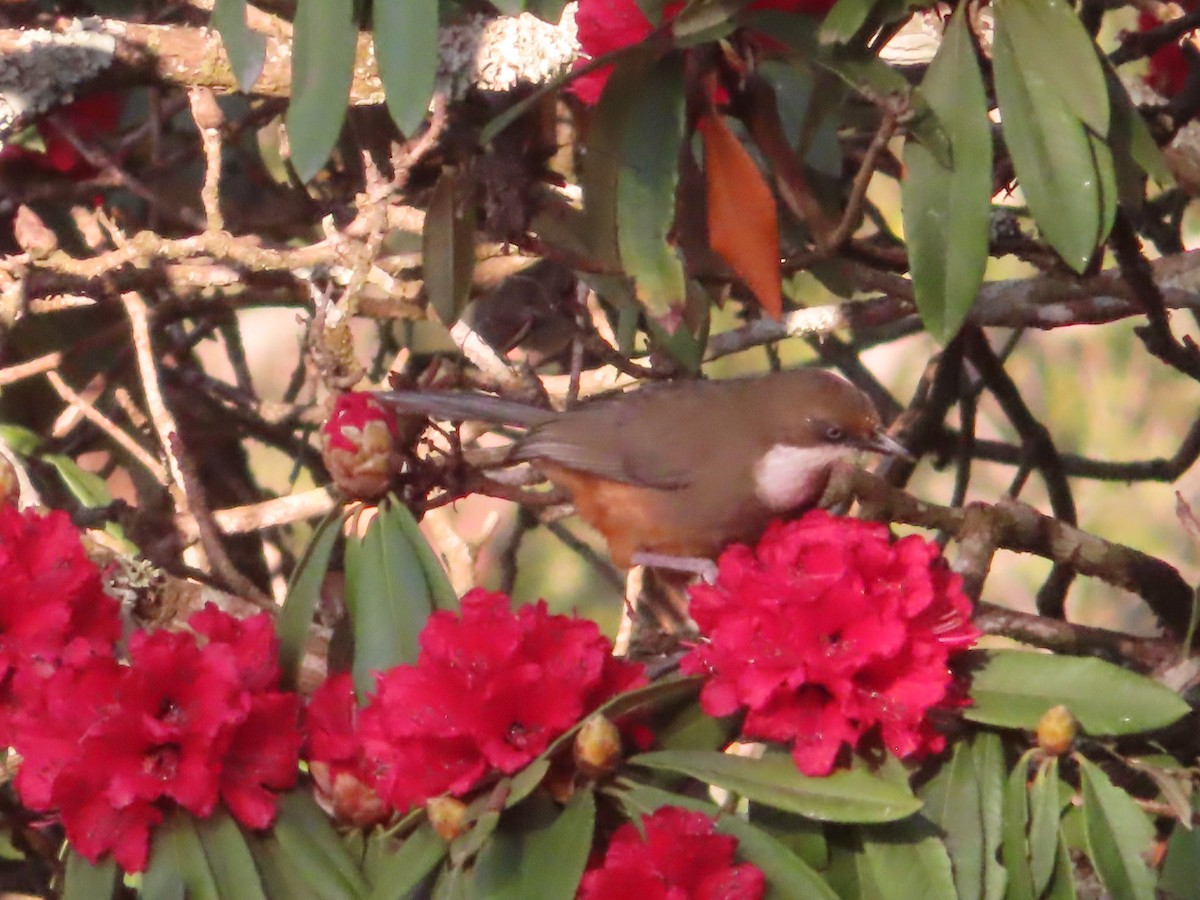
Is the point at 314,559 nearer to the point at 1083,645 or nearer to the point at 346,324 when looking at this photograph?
the point at 346,324

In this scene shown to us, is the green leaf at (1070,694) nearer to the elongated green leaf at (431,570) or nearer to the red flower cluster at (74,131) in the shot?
the elongated green leaf at (431,570)

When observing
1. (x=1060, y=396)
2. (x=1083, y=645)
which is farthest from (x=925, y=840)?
(x=1060, y=396)

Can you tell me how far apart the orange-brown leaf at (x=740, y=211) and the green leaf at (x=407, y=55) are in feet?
1.08

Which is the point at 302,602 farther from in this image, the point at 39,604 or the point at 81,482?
the point at 81,482

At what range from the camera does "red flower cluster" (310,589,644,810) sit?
3.61ft

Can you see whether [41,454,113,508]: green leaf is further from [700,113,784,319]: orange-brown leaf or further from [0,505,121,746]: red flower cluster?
[700,113,784,319]: orange-brown leaf

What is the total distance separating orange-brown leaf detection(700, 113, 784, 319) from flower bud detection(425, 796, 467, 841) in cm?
75

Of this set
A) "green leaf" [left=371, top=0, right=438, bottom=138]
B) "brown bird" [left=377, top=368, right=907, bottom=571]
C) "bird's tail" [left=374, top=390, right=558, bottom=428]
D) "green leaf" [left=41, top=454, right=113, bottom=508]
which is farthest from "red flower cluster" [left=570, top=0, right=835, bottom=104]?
"green leaf" [left=41, top=454, right=113, bottom=508]

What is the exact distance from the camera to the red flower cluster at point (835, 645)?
1086mm

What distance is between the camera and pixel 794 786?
1.12 meters

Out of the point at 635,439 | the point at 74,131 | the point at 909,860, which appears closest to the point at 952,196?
the point at 909,860

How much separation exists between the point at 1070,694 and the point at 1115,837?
12cm

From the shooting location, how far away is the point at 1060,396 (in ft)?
9.70

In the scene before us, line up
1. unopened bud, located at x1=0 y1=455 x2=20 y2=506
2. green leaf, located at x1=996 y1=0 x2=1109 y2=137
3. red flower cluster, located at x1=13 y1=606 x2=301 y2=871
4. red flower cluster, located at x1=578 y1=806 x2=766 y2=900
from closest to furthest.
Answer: red flower cluster, located at x1=578 y1=806 x2=766 y2=900 < red flower cluster, located at x1=13 y1=606 x2=301 y2=871 < green leaf, located at x1=996 y1=0 x2=1109 y2=137 < unopened bud, located at x1=0 y1=455 x2=20 y2=506
